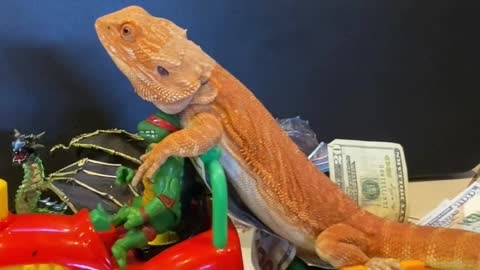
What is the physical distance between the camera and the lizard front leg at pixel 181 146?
29.6 inches

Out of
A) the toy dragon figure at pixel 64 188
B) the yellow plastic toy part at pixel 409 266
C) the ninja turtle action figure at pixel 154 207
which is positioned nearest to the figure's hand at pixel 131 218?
the ninja turtle action figure at pixel 154 207

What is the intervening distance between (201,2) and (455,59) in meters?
0.46

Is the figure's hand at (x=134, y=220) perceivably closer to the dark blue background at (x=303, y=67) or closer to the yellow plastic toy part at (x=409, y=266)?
the yellow plastic toy part at (x=409, y=266)

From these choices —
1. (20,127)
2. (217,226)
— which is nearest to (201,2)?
(20,127)

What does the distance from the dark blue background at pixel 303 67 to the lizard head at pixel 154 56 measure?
31 cm

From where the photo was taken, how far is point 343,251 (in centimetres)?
85

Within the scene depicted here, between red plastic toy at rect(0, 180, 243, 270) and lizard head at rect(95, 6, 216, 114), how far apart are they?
15 centimetres

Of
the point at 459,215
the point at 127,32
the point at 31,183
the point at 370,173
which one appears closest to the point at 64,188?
the point at 31,183

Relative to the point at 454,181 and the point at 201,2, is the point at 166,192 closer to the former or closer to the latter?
the point at 201,2

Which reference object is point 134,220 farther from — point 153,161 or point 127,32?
point 127,32

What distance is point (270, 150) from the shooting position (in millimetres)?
830

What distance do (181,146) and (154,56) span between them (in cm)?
10

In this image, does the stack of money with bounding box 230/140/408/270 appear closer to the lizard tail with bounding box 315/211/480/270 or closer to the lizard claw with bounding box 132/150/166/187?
the lizard tail with bounding box 315/211/480/270

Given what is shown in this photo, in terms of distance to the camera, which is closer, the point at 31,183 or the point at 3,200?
the point at 3,200
